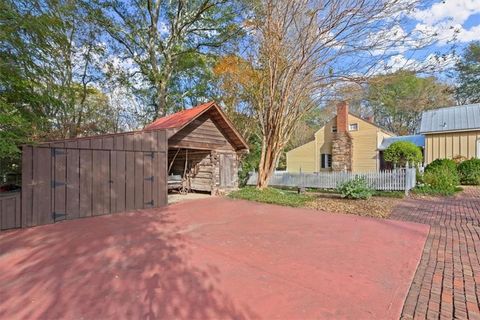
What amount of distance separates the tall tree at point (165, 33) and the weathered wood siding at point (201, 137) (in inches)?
299

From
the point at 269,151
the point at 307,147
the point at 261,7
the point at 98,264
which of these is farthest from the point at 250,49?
the point at 307,147

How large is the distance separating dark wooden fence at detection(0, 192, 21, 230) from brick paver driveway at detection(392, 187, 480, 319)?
8.29m

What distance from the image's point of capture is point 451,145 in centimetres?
1688

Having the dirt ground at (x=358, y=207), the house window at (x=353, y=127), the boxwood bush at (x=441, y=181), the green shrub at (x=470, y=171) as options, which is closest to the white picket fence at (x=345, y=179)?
the boxwood bush at (x=441, y=181)

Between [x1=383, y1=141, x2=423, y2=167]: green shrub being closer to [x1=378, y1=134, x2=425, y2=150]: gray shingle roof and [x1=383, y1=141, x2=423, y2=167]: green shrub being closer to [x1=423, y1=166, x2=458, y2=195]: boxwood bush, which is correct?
[x1=378, y1=134, x2=425, y2=150]: gray shingle roof

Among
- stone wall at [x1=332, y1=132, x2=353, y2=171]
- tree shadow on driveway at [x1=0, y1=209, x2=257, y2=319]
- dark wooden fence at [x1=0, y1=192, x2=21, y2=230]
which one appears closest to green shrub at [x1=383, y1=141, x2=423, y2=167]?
stone wall at [x1=332, y1=132, x2=353, y2=171]

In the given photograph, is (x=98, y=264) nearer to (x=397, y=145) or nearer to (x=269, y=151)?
(x=269, y=151)

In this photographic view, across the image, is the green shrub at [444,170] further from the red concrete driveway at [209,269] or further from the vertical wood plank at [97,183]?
the vertical wood plank at [97,183]

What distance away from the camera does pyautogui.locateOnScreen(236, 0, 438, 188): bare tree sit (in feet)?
30.9

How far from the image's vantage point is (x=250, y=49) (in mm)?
13484

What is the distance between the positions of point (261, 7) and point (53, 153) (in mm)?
10091

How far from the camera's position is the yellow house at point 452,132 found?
16.1 m

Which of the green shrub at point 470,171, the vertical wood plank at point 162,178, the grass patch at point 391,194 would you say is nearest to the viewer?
the vertical wood plank at point 162,178

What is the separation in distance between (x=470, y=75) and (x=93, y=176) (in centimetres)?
3112
